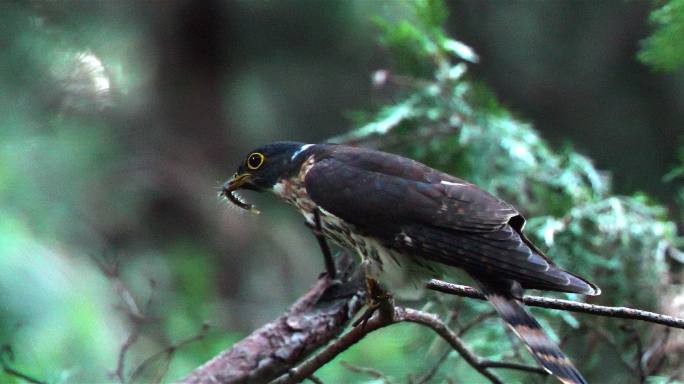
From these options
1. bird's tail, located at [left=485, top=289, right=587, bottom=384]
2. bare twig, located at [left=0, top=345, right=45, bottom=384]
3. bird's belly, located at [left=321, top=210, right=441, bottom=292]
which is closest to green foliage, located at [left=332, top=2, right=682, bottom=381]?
bird's belly, located at [left=321, top=210, right=441, bottom=292]

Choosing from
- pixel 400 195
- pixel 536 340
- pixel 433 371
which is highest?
pixel 400 195

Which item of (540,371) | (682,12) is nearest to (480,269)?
(540,371)

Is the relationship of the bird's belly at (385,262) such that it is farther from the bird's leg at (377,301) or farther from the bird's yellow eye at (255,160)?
the bird's yellow eye at (255,160)

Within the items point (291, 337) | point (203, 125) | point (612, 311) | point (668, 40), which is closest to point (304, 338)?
point (291, 337)

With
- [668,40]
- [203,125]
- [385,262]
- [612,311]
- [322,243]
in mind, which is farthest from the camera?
[203,125]

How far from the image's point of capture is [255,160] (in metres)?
2.84

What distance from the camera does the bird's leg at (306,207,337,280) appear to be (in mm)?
2402

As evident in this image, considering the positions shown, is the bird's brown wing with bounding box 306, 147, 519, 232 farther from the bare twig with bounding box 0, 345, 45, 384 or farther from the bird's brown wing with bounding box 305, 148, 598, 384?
the bare twig with bounding box 0, 345, 45, 384

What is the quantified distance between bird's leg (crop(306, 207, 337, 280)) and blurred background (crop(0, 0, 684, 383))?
0.45 meters

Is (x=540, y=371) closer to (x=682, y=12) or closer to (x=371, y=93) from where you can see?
(x=682, y=12)

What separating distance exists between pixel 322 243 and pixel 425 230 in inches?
14.2

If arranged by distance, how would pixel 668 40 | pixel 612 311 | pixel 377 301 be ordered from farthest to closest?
pixel 668 40 < pixel 377 301 < pixel 612 311

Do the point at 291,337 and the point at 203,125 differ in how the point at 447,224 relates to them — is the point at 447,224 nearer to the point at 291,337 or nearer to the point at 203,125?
the point at 291,337

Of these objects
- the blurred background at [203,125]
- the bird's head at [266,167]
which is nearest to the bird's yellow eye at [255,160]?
the bird's head at [266,167]
